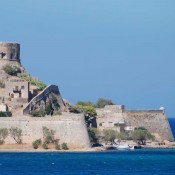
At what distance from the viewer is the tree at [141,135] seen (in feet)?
378

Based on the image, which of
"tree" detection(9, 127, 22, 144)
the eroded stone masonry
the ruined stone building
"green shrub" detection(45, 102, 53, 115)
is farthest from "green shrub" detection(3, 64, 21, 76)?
"tree" detection(9, 127, 22, 144)

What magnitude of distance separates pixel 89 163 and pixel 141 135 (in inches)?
970

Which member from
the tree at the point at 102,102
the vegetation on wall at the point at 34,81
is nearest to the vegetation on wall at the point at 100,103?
the tree at the point at 102,102

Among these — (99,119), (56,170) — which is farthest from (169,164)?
(99,119)

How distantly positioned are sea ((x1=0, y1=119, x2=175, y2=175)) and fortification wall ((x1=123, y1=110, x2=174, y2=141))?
40.8 feet

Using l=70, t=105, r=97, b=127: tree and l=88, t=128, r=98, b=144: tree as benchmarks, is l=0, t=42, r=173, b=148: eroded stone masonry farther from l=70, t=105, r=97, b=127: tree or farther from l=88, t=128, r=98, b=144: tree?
l=88, t=128, r=98, b=144: tree

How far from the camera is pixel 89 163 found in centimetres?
9094

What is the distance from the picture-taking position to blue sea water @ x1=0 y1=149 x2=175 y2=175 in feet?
272

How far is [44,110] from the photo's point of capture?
354 ft

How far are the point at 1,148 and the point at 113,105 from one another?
21864mm

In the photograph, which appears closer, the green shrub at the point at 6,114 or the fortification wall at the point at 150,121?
the green shrub at the point at 6,114

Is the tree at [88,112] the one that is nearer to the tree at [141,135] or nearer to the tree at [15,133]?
the tree at [141,135]

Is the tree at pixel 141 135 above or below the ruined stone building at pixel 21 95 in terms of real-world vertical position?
below

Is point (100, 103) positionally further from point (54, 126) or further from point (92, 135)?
point (54, 126)
